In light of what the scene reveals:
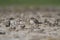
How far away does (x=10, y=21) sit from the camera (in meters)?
2.27

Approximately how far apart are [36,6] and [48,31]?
61 cm

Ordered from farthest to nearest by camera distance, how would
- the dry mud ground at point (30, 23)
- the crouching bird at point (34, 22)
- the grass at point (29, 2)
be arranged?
the grass at point (29, 2) < the crouching bird at point (34, 22) < the dry mud ground at point (30, 23)

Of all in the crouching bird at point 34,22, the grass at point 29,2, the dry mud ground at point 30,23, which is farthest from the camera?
the grass at point 29,2

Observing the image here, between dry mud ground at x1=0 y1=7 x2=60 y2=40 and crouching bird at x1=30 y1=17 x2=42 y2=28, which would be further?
crouching bird at x1=30 y1=17 x2=42 y2=28

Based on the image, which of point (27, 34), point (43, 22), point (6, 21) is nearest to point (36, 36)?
point (27, 34)

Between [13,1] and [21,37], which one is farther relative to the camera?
[13,1]

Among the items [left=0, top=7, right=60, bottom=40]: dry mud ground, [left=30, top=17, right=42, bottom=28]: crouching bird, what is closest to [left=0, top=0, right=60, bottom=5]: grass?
[left=0, top=7, right=60, bottom=40]: dry mud ground

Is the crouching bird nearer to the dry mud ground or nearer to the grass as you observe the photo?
the dry mud ground

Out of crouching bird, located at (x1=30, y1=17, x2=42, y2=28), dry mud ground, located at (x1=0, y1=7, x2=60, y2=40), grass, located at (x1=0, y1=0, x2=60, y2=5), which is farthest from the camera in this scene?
grass, located at (x1=0, y1=0, x2=60, y2=5)

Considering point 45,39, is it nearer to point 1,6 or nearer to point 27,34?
point 27,34

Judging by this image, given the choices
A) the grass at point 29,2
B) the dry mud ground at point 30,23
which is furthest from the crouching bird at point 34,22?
the grass at point 29,2

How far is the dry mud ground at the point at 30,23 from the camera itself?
2.03 metres

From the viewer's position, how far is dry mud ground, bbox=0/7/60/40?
2025 millimetres

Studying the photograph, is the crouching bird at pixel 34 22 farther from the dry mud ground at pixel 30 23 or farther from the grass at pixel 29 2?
the grass at pixel 29 2
